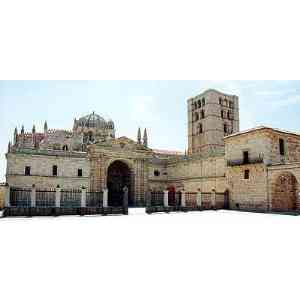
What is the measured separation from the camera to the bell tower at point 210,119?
50312 mm

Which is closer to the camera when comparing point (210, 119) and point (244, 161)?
point (244, 161)

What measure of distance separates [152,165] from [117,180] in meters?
4.56

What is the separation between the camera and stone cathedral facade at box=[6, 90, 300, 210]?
24.2 m

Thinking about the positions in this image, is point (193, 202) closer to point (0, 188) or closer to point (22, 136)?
point (0, 188)

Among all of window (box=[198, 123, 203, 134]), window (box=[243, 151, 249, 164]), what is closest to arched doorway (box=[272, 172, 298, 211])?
window (box=[243, 151, 249, 164])

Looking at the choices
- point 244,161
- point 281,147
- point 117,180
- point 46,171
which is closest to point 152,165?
point 117,180

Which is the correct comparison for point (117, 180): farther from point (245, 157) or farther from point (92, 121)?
point (245, 157)

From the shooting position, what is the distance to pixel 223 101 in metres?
53.2

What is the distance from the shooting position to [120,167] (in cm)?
3700

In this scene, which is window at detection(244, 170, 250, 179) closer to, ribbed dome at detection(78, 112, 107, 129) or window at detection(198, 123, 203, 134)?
ribbed dome at detection(78, 112, 107, 129)

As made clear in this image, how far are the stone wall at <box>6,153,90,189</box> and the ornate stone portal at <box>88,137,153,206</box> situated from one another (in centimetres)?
111

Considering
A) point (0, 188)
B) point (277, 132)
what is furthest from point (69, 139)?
point (277, 132)

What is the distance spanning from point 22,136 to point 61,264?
Result: 3840 centimetres

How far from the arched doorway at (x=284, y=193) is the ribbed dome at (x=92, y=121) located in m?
30.3
